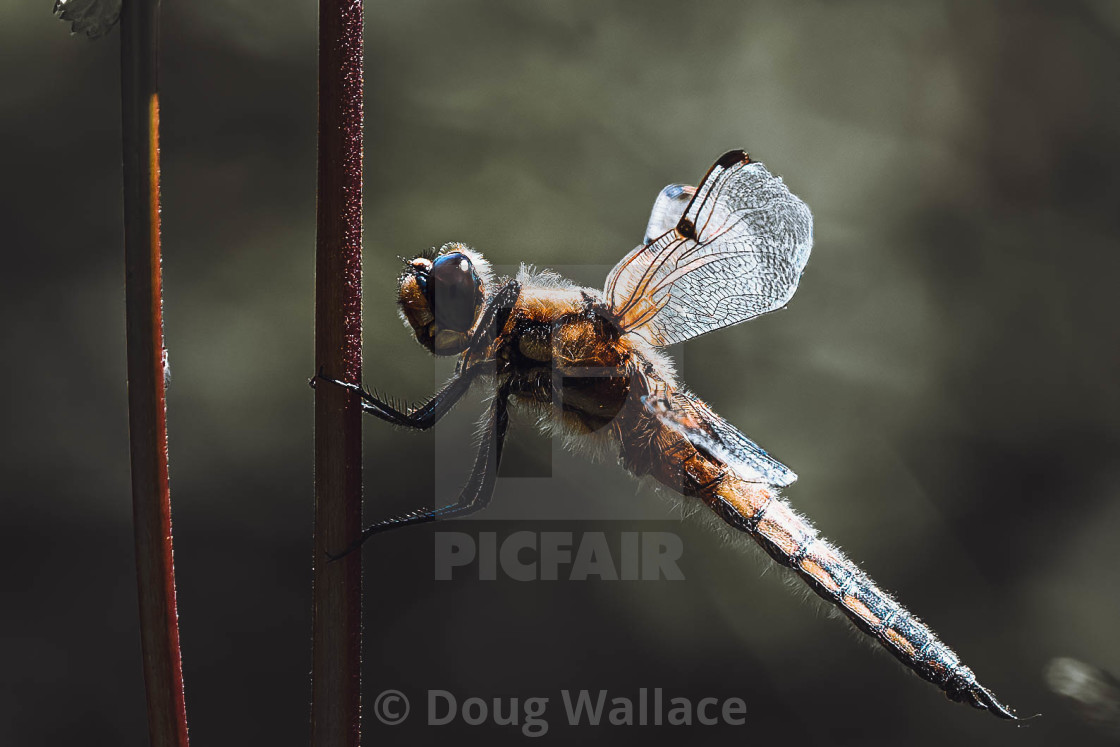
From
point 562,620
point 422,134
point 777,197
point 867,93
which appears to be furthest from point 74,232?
point 867,93

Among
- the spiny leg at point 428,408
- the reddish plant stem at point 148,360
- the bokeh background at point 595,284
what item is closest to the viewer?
the reddish plant stem at point 148,360

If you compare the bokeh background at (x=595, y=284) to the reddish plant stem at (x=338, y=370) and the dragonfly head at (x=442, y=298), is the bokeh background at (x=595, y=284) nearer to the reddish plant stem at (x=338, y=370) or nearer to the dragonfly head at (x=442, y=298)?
the dragonfly head at (x=442, y=298)

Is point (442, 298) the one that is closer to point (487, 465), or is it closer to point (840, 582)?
point (487, 465)

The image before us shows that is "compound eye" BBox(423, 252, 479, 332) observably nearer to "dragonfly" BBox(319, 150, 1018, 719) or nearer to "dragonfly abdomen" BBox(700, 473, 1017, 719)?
"dragonfly" BBox(319, 150, 1018, 719)

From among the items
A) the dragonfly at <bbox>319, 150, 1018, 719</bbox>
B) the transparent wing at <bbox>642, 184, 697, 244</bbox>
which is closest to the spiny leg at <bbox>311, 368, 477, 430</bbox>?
the dragonfly at <bbox>319, 150, 1018, 719</bbox>

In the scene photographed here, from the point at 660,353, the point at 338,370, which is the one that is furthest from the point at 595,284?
the point at 338,370

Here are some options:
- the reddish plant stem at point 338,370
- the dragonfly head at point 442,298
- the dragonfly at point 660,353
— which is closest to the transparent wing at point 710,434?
the dragonfly at point 660,353

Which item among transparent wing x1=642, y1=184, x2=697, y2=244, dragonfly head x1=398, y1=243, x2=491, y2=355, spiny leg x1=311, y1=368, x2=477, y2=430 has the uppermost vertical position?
transparent wing x1=642, y1=184, x2=697, y2=244
